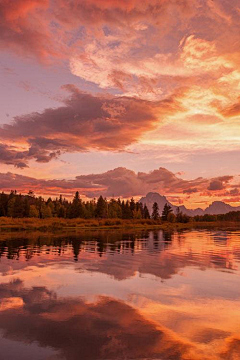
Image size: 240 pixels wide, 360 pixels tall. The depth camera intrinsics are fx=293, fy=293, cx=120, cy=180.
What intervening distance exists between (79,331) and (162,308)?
411 cm

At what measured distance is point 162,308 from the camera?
12.6 m

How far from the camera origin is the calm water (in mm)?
8719

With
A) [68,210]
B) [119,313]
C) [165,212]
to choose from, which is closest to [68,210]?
[68,210]

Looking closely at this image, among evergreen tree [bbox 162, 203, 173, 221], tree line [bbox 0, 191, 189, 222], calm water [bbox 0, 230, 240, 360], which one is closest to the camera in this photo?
calm water [bbox 0, 230, 240, 360]

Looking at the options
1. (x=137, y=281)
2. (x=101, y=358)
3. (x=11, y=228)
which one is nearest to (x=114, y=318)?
(x=101, y=358)

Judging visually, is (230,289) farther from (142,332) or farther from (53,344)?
(53,344)

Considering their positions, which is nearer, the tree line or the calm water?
the calm water

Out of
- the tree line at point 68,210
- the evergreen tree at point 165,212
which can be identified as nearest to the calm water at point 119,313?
the tree line at point 68,210

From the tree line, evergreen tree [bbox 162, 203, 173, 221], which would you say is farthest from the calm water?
evergreen tree [bbox 162, 203, 173, 221]

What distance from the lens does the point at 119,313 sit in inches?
467

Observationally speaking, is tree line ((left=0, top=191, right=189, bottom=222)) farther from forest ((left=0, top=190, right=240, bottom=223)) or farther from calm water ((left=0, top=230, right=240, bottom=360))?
calm water ((left=0, top=230, right=240, bottom=360))

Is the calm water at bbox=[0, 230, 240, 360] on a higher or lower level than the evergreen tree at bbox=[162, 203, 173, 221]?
lower

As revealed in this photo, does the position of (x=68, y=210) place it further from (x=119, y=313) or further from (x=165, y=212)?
(x=119, y=313)

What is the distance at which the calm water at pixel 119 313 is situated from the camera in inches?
343
